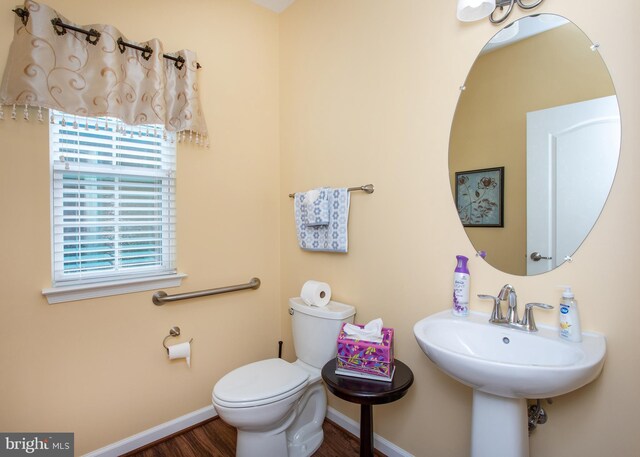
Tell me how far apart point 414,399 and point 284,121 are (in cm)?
186

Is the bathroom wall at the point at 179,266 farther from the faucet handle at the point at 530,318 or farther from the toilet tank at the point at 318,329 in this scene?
the faucet handle at the point at 530,318

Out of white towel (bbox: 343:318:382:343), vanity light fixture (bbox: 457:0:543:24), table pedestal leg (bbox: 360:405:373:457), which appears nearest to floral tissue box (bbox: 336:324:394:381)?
white towel (bbox: 343:318:382:343)

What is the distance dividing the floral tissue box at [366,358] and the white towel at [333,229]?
59cm

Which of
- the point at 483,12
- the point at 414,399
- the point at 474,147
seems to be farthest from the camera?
the point at 414,399

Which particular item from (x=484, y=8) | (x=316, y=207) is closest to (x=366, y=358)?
(x=316, y=207)

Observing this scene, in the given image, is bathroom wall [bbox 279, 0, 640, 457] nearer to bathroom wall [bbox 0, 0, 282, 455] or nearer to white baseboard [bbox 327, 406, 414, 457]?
white baseboard [bbox 327, 406, 414, 457]

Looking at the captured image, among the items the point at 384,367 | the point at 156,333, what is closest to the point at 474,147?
the point at 384,367

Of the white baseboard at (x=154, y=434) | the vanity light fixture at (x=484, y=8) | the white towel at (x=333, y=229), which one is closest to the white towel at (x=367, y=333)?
the white towel at (x=333, y=229)

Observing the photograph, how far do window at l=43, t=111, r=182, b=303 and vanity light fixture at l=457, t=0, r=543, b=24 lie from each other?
1.56 m

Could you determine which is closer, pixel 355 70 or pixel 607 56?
pixel 607 56

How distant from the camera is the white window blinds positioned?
5.17 feet

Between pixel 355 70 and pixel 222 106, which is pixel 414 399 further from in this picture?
pixel 222 106

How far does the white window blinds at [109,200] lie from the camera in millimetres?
1576

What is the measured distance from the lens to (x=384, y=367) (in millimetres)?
1367
